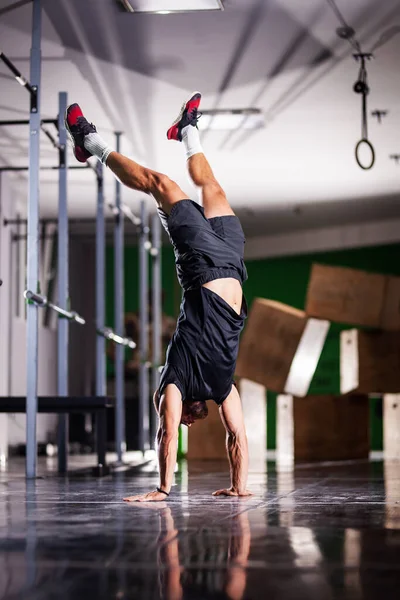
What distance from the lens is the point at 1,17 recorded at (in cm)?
559

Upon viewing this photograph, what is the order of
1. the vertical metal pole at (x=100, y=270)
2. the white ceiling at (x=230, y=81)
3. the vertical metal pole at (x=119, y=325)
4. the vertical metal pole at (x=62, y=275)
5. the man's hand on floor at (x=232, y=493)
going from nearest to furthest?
the man's hand on floor at (x=232, y=493) → the white ceiling at (x=230, y=81) → the vertical metal pole at (x=62, y=275) → the vertical metal pole at (x=100, y=270) → the vertical metal pole at (x=119, y=325)

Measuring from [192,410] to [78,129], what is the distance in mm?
1319

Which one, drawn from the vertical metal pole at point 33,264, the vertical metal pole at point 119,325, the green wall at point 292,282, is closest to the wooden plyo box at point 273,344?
the vertical metal pole at point 119,325

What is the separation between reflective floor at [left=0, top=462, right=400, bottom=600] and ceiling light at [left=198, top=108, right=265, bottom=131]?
4203mm

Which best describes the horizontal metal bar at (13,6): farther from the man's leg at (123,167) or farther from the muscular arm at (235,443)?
the muscular arm at (235,443)

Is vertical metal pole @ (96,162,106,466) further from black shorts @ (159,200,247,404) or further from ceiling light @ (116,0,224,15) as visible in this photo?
black shorts @ (159,200,247,404)

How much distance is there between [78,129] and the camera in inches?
162

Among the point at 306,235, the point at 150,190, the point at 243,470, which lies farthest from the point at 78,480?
the point at 306,235

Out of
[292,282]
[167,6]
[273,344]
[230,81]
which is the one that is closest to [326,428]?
[273,344]

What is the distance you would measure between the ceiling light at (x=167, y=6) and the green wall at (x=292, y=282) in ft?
25.2

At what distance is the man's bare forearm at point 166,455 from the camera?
139 inches

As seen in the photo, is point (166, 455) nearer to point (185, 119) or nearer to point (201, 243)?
point (201, 243)

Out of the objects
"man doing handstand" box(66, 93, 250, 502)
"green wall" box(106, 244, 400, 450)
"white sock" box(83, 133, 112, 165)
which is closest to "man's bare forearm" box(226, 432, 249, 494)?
"man doing handstand" box(66, 93, 250, 502)

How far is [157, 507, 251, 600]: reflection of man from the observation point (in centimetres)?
162
